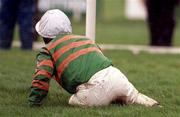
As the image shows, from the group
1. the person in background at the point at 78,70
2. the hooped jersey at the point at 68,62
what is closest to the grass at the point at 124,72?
the person in background at the point at 78,70

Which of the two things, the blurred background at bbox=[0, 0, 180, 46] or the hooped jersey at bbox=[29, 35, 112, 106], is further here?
the blurred background at bbox=[0, 0, 180, 46]

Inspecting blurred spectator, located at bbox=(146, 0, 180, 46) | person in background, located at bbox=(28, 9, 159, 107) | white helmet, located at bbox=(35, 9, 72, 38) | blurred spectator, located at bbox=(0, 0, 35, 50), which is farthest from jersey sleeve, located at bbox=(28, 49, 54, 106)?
blurred spectator, located at bbox=(146, 0, 180, 46)

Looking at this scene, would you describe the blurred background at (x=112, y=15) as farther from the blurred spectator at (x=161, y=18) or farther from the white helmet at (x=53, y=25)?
the white helmet at (x=53, y=25)

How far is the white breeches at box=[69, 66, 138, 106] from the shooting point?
18.8 feet

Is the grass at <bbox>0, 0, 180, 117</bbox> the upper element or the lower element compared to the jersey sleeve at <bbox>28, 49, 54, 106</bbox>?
lower

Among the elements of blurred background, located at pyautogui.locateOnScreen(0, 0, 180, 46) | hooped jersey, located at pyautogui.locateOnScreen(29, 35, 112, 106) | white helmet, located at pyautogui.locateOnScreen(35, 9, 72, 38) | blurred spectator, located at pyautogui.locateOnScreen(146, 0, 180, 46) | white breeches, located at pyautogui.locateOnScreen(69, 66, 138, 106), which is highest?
white helmet, located at pyautogui.locateOnScreen(35, 9, 72, 38)

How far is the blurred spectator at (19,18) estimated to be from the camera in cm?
1058

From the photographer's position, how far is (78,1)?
23844 mm

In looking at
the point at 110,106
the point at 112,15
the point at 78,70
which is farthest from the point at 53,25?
the point at 112,15

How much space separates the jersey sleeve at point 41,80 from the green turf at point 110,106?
95 mm

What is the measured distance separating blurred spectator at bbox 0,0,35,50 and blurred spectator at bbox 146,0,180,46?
2930 mm

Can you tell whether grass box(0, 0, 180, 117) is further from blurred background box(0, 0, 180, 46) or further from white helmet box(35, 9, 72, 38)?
blurred background box(0, 0, 180, 46)

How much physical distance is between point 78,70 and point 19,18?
16.8 ft

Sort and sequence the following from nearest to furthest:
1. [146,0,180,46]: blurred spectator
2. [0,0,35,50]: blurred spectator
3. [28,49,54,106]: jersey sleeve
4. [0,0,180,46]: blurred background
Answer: [28,49,54,106]: jersey sleeve, [0,0,35,50]: blurred spectator, [146,0,180,46]: blurred spectator, [0,0,180,46]: blurred background
